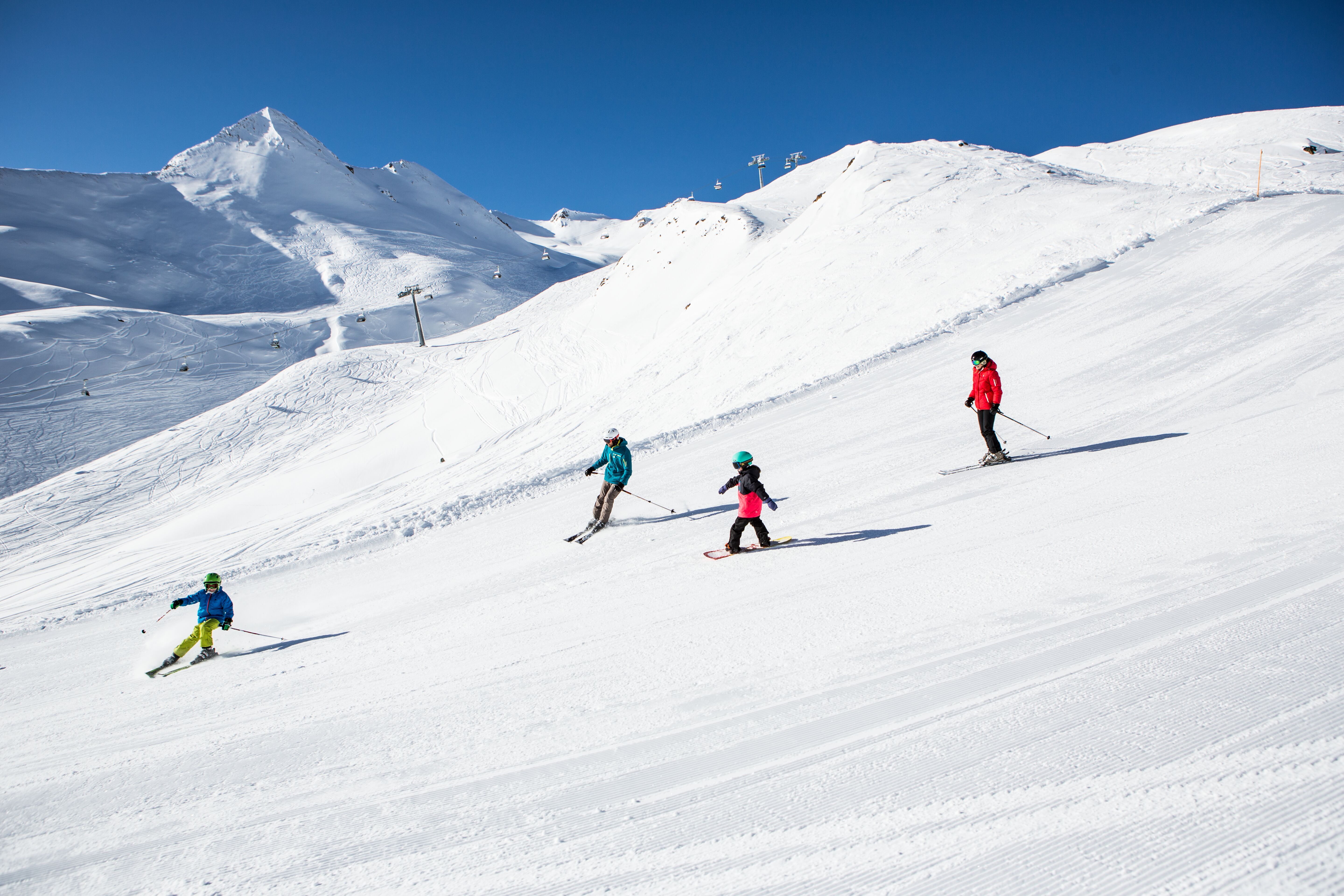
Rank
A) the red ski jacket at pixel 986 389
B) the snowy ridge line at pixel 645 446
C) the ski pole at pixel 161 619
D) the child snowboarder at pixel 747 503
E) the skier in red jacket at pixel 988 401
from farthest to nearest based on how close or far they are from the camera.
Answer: the snowy ridge line at pixel 645 446 < the red ski jacket at pixel 986 389 < the skier in red jacket at pixel 988 401 < the ski pole at pixel 161 619 < the child snowboarder at pixel 747 503

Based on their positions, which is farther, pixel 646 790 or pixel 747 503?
pixel 747 503

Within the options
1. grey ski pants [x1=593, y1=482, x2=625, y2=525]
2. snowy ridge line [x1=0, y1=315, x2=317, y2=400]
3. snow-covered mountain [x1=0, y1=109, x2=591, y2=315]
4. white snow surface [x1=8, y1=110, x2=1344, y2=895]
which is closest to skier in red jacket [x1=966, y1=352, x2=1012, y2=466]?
white snow surface [x1=8, y1=110, x2=1344, y2=895]

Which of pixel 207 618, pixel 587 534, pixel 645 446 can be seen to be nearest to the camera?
pixel 207 618

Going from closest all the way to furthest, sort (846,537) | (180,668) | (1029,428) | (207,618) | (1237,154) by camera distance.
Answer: (180,668) < (207,618) < (846,537) < (1029,428) < (1237,154)

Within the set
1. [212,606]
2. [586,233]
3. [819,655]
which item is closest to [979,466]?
[819,655]

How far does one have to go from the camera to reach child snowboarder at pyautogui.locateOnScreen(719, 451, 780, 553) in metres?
7.51

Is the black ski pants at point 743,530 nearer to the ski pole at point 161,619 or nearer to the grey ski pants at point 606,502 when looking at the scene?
the grey ski pants at point 606,502

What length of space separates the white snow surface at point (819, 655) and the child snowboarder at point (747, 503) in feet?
0.84

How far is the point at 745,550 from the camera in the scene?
7.69 m

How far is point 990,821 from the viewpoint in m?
3.03

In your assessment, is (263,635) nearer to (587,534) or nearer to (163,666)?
(163,666)

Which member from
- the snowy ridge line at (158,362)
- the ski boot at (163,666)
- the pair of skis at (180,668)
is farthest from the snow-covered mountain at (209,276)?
the pair of skis at (180,668)

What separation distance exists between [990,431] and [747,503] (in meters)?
3.99

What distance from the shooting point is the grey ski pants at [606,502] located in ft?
31.6
